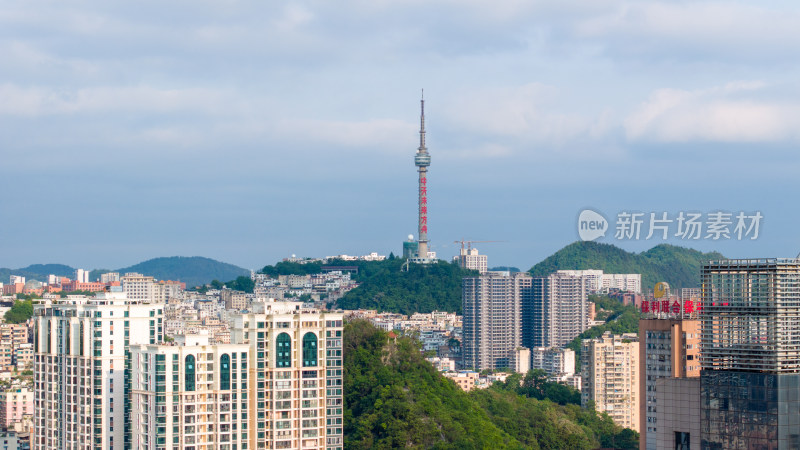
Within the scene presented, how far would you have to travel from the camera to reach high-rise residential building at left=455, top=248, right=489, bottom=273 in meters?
124

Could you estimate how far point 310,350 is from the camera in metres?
33.0

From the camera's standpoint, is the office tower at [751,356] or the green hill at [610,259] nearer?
the office tower at [751,356]

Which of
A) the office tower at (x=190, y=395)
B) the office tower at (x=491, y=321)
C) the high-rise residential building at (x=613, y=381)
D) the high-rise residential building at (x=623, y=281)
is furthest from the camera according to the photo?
the high-rise residential building at (x=623, y=281)

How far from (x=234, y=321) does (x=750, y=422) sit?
15972 mm

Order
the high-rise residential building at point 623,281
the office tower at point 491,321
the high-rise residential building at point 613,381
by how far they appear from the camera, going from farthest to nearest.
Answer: the high-rise residential building at point 623,281, the office tower at point 491,321, the high-rise residential building at point 613,381

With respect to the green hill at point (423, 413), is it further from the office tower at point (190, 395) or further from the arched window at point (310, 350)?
the office tower at point (190, 395)

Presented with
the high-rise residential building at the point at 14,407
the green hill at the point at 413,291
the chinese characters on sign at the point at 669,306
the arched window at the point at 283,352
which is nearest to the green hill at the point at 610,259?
the green hill at the point at 413,291

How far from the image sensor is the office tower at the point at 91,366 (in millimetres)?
33375

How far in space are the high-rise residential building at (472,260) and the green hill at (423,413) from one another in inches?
2827

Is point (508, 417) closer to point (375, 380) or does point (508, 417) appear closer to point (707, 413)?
point (375, 380)

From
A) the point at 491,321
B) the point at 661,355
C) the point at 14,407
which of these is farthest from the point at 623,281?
the point at 661,355

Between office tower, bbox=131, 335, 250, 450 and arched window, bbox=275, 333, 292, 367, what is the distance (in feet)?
3.35

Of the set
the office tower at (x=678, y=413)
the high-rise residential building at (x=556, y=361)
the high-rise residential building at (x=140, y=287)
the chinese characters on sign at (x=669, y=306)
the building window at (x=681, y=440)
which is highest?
the chinese characters on sign at (x=669, y=306)

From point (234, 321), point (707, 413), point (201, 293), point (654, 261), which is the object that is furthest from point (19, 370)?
point (654, 261)
